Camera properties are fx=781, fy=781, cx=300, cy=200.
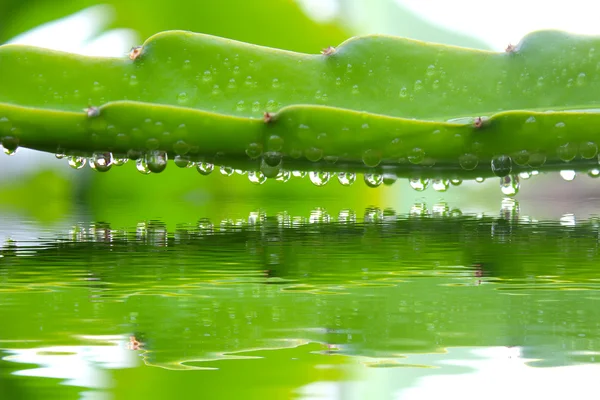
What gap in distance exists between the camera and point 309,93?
0.63 metres

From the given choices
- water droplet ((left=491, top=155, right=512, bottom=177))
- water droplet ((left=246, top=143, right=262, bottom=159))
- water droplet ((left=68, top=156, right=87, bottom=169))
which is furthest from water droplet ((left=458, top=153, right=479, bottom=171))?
water droplet ((left=68, top=156, right=87, bottom=169))

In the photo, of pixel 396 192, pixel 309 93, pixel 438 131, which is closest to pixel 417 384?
pixel 438 131

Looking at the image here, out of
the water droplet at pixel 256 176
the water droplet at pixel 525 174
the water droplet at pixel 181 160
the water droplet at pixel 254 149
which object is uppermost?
the water droplet at pixel 254 149

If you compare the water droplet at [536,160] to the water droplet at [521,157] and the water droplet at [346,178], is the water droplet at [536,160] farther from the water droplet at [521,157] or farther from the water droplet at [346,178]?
the water droplet at [346,178]

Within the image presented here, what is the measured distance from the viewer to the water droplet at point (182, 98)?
0.61m

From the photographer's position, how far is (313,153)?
500 millimetres

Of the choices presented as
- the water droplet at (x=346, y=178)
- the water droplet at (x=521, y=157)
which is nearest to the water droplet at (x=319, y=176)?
the water droplet at (x=346, y=178)

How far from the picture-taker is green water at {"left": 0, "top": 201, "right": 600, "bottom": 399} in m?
0.23

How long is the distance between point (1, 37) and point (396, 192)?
0.75 metres

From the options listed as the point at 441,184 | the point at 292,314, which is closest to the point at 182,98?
the point at 441,184

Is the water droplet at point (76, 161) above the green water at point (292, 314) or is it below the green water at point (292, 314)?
above

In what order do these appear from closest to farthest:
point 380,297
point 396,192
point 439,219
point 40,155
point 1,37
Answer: point 380,297, point 439,219, point 1,37, point 40,155, point 396,192

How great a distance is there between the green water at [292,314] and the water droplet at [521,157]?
0.06m

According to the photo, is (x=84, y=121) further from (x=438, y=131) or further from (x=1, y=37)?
(x=1, y=37)
